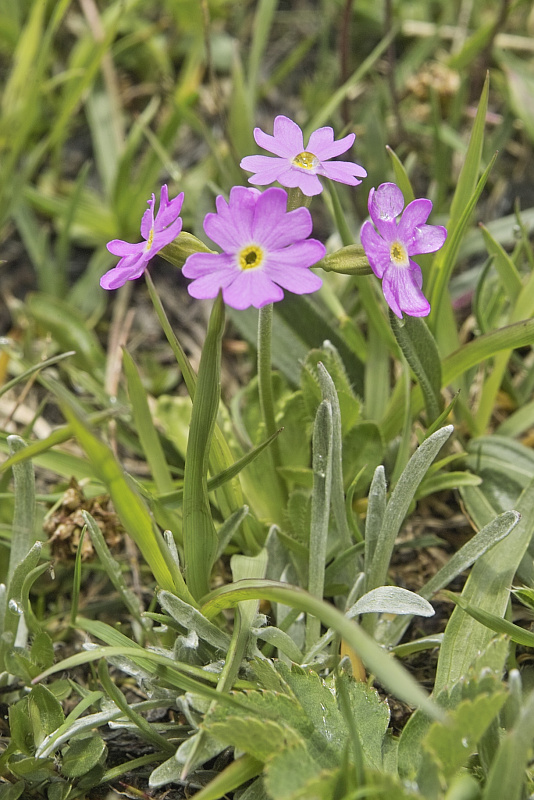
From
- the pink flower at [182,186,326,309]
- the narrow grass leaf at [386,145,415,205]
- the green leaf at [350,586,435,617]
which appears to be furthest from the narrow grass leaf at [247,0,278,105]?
the green leaf at [350,586,435,617]

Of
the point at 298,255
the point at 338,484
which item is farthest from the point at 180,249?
the point at 338,484

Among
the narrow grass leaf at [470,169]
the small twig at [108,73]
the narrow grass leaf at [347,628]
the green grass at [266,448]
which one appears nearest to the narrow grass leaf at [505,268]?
the green grass at [266,448]

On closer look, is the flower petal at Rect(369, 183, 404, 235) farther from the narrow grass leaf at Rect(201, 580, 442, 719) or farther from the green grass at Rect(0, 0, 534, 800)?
the narrow grass leaf at Rect(201, 580, 442, 719)

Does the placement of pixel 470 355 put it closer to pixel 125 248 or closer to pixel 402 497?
pixel 402 497

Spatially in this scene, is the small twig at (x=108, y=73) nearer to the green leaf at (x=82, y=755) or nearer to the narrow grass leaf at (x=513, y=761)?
the green leaf at (x=82, y=755)

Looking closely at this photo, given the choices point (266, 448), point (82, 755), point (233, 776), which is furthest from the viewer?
point (266, 448)

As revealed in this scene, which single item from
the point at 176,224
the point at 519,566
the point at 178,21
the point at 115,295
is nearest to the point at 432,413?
the point at 519,566
